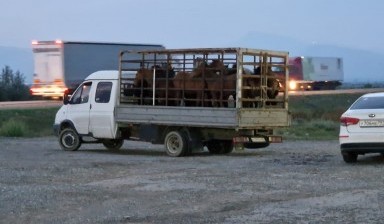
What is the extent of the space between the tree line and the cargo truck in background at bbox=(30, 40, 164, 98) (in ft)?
55.1

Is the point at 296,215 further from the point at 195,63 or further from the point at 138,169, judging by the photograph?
the point at 195,63

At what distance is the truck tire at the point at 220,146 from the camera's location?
73.9 ft

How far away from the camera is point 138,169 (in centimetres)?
1770

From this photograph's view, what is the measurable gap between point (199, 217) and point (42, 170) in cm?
730

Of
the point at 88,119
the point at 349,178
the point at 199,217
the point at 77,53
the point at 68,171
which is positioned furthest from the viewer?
the point at 77,53

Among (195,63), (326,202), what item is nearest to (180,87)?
(195,63)

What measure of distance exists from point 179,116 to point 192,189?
24.8 feet

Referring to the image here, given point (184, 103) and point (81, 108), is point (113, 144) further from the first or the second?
point (184, 103)

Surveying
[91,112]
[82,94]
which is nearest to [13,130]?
[82,94]

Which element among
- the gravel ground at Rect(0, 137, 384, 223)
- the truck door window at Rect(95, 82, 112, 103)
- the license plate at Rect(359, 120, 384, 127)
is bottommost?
the gravel ground at Rect(0, 137, 384, 223)

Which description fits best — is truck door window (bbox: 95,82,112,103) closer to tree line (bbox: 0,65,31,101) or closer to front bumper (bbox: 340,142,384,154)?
front bumper (bbox: 340,142,384,154)

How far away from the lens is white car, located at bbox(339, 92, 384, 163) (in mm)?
17531

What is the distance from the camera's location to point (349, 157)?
18609mm

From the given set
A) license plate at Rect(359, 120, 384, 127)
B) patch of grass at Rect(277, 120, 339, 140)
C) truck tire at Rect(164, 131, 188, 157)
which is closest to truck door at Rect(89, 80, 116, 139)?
truck tire at Rect(164, 131, 188, 157)
